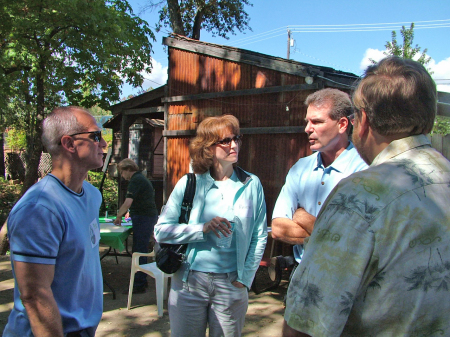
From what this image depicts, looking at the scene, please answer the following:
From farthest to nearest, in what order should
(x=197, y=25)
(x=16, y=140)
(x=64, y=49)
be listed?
1. (x=16, y=140)
2. (x=197, y=25)
3. (x=64, y=49)

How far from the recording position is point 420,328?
0.94 m

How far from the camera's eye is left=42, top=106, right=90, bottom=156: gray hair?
180cm

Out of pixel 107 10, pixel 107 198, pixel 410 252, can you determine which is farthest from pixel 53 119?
pixel 107 198

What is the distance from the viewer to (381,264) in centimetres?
92

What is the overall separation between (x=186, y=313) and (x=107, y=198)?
→ 13364 mm

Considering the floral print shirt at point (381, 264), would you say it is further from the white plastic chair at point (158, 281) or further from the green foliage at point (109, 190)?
the green foliage at point (109, 190)

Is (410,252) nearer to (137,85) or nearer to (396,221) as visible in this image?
(396,221)

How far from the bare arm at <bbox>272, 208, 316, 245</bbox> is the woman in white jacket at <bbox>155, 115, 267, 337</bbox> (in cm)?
24

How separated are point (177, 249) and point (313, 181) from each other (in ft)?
3.12

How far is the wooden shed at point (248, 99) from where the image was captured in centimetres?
695

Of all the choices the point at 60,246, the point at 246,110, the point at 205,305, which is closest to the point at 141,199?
the point at 246,110

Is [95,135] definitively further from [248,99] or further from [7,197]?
[7,197]

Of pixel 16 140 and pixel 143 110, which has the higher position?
pixel 143 110

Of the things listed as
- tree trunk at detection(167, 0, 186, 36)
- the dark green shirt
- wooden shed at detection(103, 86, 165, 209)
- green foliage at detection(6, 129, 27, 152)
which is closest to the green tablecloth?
the dark green shirt
